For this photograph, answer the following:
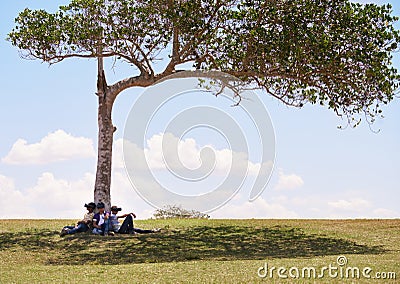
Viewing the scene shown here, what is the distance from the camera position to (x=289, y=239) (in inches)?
837

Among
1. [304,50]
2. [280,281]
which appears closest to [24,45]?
[304,50]

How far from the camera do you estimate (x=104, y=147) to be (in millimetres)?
22438

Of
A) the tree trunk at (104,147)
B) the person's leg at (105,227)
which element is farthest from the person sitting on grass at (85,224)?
the tree trunk at (104,147)

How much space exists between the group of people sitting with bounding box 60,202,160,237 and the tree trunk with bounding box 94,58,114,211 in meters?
0.90

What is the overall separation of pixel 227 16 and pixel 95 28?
4644 mm

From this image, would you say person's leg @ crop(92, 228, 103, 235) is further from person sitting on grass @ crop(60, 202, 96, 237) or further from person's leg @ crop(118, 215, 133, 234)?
person's leg @ crop(118, 215, 133, 234)

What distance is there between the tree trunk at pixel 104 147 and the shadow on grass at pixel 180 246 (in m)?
2.01

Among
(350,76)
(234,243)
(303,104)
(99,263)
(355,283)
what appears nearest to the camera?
(355,283)

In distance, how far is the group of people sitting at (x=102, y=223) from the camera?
68.4 feet

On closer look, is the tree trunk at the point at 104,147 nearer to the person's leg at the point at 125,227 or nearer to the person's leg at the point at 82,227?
the person's leg at the point at 82,227

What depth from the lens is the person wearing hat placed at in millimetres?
20812

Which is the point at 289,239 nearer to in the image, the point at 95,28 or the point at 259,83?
the point at 259,83

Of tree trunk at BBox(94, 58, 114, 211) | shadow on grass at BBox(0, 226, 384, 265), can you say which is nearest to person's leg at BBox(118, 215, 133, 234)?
shadow on grass at BBox(0, 226, 384, 265)

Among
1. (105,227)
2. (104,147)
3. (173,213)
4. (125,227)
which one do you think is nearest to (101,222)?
(105,227)
